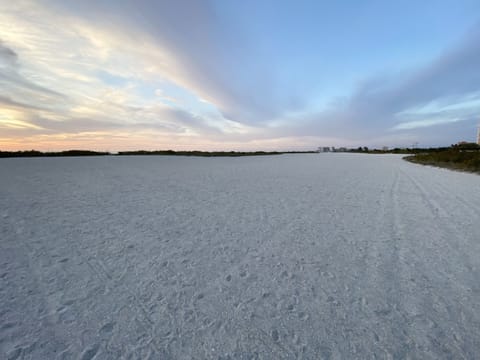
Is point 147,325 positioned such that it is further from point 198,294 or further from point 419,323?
point 419,323

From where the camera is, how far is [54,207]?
597 cm

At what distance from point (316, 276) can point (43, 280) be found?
3731 millimetres

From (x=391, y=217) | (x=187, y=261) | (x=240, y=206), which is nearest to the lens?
(x=187, y=261)

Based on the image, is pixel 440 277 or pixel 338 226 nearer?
pixel 440 277

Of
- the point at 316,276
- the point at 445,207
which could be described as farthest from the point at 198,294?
the point at 445,207

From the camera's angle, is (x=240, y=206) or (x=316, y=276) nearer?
Result: (x=316, y=276)

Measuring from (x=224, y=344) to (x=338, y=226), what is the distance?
3814 mm

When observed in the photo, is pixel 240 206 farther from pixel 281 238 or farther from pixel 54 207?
pixel 54 207

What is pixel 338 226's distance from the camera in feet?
15.8

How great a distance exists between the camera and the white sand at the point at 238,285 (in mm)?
1939

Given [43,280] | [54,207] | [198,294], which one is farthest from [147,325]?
[54,207]

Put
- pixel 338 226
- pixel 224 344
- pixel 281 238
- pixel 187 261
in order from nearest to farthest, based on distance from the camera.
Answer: pixel 224 344, pixel 187 261, pixel 281 238, pixel 338 226

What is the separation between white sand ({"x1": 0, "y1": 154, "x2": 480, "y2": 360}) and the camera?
6.36ft

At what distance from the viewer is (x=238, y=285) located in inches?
109
